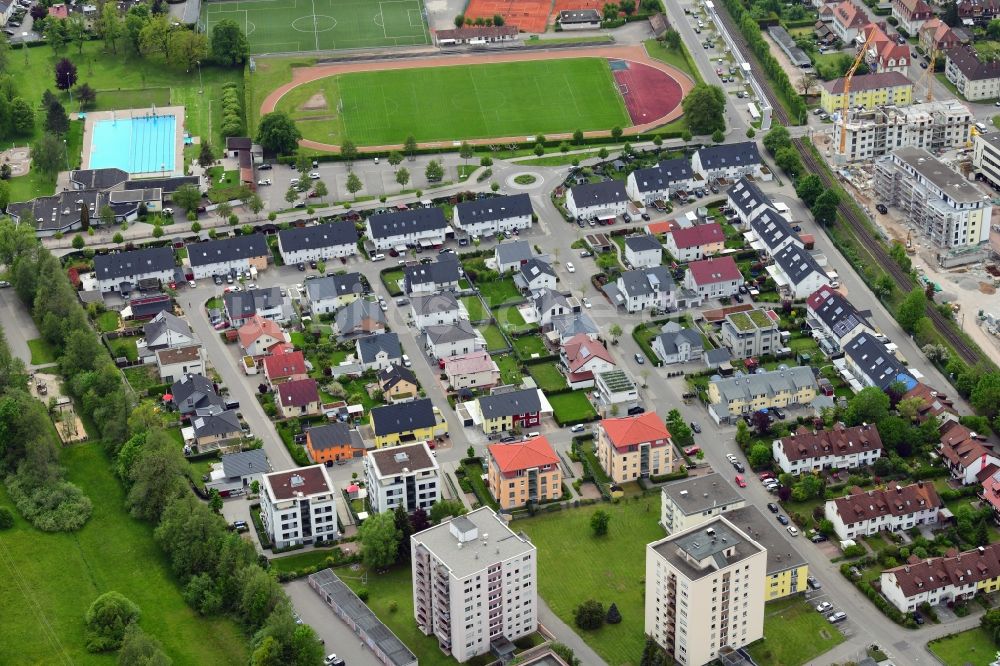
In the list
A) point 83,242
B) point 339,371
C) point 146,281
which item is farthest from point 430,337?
point 83,242

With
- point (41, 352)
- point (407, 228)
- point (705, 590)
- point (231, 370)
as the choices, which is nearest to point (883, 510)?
point (705, 590)

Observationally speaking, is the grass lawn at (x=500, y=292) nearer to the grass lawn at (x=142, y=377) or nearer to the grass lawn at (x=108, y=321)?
the grass lawn at (x=142, y=377)

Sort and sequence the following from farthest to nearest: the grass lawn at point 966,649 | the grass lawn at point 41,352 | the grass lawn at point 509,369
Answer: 1. the grass lawn at point 41,352
2. the grass lawn at point 509,369
3. the grass lawn at point 966,649

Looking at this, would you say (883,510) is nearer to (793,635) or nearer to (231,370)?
(793,635)

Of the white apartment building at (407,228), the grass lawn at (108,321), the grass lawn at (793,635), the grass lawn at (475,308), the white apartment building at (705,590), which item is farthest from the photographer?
the white apartment building at (407,228)

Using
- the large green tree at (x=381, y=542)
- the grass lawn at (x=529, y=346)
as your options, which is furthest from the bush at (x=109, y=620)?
the grass lawn at (x=529, y=346)

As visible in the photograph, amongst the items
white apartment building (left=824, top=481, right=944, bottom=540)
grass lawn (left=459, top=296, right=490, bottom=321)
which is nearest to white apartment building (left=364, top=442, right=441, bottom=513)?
grass lawn (left=459, top=296, right=490, bottom=321)

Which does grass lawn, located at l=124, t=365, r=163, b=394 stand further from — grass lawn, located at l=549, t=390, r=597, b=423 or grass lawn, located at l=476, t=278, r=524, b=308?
grass lawn, located at l=549, t=390, r=597, b=423

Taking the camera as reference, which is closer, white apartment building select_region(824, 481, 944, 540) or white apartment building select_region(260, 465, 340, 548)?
white apartment building select_region(260, 465, 340, 548)
